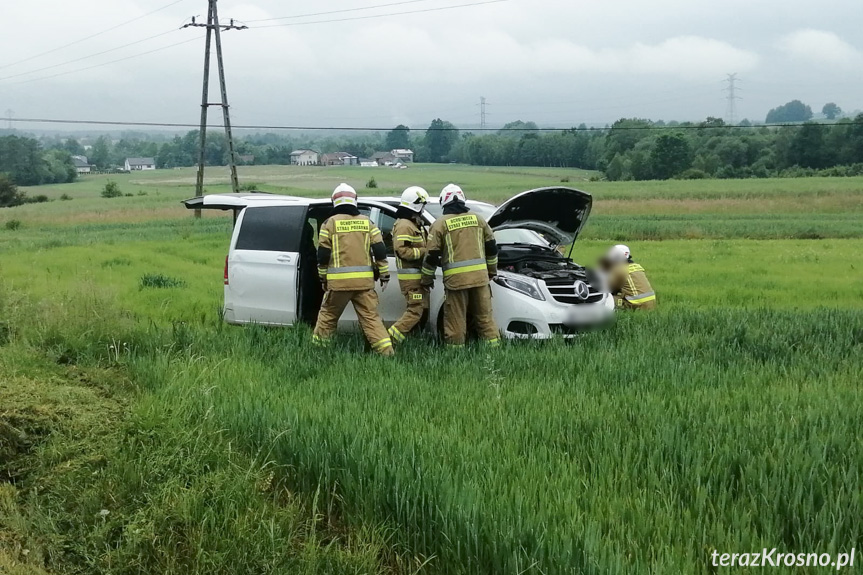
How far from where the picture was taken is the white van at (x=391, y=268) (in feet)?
26.4

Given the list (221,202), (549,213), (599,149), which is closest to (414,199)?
(549,213)

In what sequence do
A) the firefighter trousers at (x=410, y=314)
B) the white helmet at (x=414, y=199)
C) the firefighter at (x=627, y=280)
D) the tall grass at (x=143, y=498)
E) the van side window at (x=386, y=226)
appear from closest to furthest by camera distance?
the tall grass at (x=143, y=498) → the firefighter trousers at (x=410, y=314) → the white helmet at (x=414, y=199) → the van side window at (x=386, y=226) → the firefighter at (x=627, y=280)

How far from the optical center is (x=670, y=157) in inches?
3152

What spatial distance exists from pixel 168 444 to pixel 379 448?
1568mm

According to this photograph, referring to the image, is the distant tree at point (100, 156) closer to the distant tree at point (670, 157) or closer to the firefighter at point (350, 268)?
the distant tree at point (670, 157)

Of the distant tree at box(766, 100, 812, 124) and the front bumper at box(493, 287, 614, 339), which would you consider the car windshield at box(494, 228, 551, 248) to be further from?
the distant tree at box(766, 100, 812, 124)

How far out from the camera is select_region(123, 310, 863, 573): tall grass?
327cm

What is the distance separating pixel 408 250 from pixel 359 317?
0.93 meters

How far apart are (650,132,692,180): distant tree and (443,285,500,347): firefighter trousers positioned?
76.9 m

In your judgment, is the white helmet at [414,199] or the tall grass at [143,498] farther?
the white helmet at [414,199]

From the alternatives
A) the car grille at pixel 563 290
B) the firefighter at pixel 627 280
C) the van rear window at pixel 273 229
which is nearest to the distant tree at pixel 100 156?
the van rear window at pixel 273 229

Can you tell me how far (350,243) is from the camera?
7695mm

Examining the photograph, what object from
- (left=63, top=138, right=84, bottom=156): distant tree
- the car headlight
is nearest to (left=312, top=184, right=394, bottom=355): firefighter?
the car headlight

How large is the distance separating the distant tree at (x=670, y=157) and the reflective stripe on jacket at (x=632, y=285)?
7365 cm
